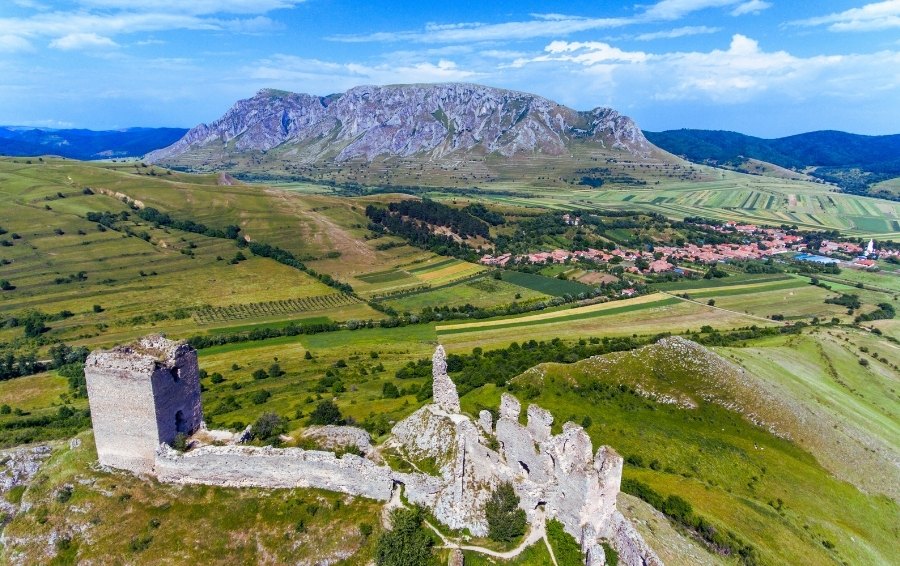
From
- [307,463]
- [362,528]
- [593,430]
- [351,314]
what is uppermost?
[307,463]

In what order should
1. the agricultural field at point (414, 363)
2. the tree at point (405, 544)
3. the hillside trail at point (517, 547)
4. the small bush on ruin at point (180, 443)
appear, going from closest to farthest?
the tree at point (405, 544) → the hillside trail at point (517, 547) → the agricultural field at point (414, 363) → the small bush on ruin at point (180, 443)

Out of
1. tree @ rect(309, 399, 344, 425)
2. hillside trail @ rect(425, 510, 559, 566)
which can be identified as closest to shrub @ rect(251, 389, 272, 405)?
tree @ rect(309, 399, 344, 425)

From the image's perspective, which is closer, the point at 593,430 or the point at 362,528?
the point at 362,528

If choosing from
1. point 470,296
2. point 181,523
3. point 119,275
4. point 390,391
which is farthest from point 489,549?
point 119,275

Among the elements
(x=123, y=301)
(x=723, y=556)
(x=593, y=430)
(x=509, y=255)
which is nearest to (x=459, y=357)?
(x=593, y=430)

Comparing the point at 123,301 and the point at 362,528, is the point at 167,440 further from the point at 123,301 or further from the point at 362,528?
the point at 123,301

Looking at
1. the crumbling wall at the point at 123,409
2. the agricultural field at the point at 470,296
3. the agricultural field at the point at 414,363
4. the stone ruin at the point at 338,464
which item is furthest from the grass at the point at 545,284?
the crumbling wall at the point at 123,409

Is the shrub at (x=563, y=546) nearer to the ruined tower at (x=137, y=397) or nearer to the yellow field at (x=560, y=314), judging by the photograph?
the ruined tower at (x=137, y=397)
